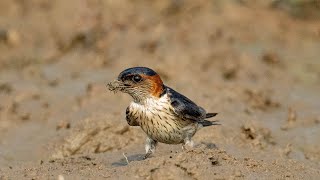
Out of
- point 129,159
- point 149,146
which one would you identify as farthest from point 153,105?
point 129,159

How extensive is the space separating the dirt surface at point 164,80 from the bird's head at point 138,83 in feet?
1.69

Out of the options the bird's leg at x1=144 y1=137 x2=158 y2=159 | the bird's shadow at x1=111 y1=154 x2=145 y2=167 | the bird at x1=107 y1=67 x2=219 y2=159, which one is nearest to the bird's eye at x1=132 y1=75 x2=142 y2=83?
the bird at x1=107 y1=67 x2=219 y2=159

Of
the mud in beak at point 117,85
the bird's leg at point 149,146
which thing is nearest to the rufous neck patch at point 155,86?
the mud in beak at point 117,85

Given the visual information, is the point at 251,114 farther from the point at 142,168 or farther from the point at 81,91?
the point at 142,168

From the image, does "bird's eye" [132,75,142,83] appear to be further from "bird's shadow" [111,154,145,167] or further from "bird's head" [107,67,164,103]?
"bird's shadow" [111,154,145,167]

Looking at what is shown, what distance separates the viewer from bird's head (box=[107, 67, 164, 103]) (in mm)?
Answer: 6996

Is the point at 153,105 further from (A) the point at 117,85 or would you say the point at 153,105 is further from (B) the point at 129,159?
(B) the point at 129,159

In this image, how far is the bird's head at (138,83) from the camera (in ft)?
23.0

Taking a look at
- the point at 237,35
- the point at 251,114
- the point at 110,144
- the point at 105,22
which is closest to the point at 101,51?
the point at 105,22

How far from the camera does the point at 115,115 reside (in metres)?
9.30

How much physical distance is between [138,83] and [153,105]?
0.70 ft

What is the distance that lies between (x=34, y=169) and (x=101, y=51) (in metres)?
5.97

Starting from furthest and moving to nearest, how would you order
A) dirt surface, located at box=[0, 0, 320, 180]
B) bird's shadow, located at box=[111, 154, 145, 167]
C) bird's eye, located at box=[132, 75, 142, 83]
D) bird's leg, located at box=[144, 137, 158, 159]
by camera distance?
bird's shadow, located at box=[111, 154, 145, 167]
bird's leg, located at box=[144, 137, 158, 159]
dirt surface, located at box=[0, 0, 320, 180]
bird's eye, located at box=[132, 75, 142, 83]

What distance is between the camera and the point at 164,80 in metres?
11.2
